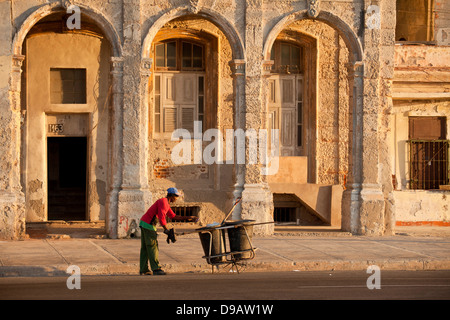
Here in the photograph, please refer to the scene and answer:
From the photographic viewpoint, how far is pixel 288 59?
69.5ft

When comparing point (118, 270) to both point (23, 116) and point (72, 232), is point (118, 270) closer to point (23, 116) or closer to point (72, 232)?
point (72, 232)

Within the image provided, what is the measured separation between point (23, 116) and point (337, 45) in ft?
24.9

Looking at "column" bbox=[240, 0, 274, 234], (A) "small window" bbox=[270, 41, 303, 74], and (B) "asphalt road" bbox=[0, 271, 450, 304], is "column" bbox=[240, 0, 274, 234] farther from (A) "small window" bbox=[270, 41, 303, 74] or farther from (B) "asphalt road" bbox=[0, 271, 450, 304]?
(B) "asphalt road" bbox=[0, 271, 450, 304]

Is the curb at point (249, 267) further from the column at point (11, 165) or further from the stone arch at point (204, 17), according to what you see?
the stone arch at point (204, 17)

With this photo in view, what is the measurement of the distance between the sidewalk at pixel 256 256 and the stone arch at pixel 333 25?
393cm

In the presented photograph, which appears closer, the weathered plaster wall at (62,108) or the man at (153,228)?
the man at (153,228)

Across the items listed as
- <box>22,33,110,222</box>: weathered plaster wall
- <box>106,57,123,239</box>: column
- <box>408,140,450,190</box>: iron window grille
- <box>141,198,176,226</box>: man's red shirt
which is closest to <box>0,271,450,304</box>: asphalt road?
<box>141,198,176,226</box>: man's red shirt

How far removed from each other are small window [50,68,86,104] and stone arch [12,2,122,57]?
2.69 meters

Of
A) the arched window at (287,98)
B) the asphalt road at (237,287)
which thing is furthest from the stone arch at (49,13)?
the asphalt road at (237,287)

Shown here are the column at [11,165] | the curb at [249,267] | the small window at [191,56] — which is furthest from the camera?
the small window at [191,56]

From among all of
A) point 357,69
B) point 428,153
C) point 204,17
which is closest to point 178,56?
point 204,17

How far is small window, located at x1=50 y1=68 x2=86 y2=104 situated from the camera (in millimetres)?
20000

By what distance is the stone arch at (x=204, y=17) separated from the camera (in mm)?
17688

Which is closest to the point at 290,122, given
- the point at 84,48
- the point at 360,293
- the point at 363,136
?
the point at 363,136
